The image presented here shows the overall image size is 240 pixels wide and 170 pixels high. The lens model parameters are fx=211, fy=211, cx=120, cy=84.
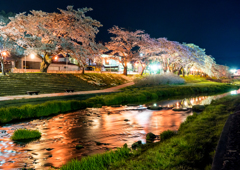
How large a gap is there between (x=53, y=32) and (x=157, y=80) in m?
21.2

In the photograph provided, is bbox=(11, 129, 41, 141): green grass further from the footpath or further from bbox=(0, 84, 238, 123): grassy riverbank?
the footpath

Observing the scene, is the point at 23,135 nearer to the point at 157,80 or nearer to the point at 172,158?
the point at 172,158

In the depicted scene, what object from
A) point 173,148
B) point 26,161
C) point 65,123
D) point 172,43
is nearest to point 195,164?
point 173,148

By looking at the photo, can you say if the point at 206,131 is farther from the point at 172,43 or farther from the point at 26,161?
the point at 172,43

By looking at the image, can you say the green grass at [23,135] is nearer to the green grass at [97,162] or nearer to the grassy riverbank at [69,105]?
the grassy riverbank at [69,105]

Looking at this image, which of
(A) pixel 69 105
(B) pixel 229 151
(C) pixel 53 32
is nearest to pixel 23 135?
(A) pixel 69 105

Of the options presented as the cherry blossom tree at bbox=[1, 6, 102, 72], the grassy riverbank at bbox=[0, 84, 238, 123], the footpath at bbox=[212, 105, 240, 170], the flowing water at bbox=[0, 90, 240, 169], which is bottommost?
the flowing water at bbox=[0, 90, 240, 169]

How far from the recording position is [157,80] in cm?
4172

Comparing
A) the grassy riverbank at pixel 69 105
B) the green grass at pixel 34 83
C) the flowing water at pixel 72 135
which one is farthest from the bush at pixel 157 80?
the flowing water at pixel 72 135

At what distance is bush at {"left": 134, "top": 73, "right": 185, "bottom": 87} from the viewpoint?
1551 inches

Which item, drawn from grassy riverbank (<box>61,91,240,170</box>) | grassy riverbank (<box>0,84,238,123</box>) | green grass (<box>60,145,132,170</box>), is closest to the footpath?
grassy riverbank (<box>61,91,240,170</box>)

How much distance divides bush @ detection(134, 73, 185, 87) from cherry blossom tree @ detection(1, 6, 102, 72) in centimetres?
1066

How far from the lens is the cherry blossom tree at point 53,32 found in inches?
1142

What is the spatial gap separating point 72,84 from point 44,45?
22.0 feet
